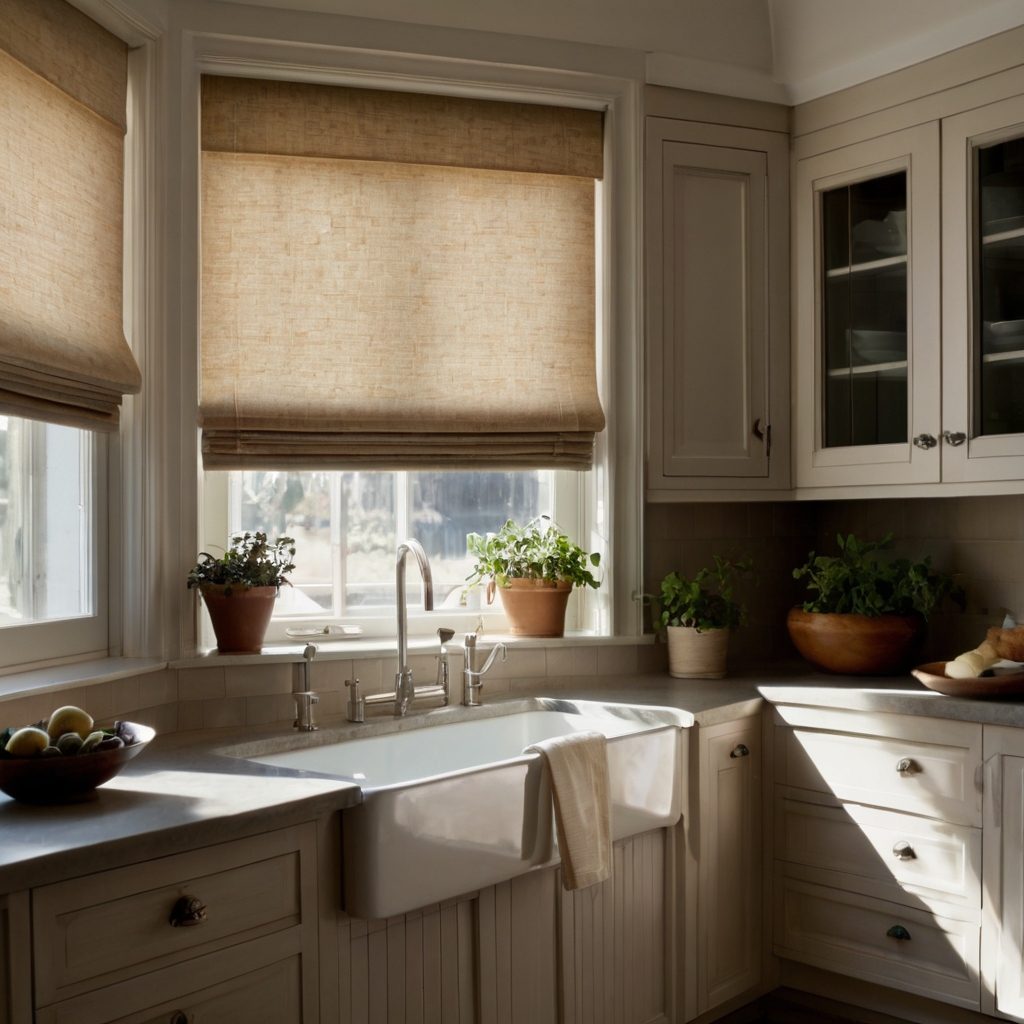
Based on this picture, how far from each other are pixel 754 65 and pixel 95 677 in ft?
7.79

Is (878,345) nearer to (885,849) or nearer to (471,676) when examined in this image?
(885,849)

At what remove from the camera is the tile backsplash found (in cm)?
300

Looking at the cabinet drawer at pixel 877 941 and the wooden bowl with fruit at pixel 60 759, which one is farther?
the cabinet drawer at pixel 877 941

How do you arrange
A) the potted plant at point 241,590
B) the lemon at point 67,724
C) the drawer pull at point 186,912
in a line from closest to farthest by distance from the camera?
the drawer pull at point 186,912 → the lemon at point 67,724 → the potted plant at point 241,590

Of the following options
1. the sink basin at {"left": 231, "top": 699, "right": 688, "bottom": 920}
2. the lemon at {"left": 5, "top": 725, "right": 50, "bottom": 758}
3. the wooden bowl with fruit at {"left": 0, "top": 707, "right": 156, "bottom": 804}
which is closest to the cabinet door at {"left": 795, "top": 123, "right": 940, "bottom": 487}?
the sink basin at {"left": 231, "top": 699, "right": 688, "bottom": 920}

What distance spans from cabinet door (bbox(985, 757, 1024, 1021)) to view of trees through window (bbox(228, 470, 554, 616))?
135cm

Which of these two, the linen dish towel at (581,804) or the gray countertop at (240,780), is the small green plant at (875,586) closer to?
the gray countertop at (240,780)

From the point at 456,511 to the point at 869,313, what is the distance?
4.05 feet

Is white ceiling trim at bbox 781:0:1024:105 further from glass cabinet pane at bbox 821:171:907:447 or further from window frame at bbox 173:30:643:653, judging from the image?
window frame at bbox 173:30:643:653

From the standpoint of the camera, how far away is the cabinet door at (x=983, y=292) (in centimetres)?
262

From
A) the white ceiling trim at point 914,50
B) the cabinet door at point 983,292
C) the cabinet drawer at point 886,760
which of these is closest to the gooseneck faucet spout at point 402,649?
the cabinet drawer at point 886,760

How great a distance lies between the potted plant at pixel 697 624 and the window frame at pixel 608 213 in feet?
0.32

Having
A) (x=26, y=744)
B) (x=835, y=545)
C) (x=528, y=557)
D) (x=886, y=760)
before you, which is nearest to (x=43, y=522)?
(x=26, y=744)

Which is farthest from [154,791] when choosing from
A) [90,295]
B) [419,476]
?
[419,476]
